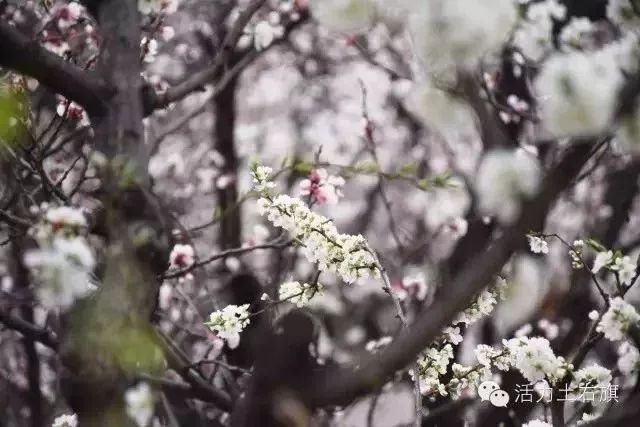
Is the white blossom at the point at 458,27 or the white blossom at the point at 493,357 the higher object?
the white blossom at the point at 458,27

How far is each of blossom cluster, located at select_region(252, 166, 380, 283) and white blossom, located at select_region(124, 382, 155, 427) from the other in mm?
730

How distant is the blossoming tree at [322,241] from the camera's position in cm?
195

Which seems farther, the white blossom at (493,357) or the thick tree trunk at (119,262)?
the white blossom at (493,357)

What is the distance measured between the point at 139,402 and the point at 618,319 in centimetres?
142

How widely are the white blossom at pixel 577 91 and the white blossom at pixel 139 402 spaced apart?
141cm

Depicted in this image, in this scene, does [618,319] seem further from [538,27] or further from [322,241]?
[538,27]

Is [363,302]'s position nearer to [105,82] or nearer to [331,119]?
[331,119]

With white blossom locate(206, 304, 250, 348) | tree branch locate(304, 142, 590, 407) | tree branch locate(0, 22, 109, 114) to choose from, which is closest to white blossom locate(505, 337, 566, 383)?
white blossom locate(206, 304, 250, 348)

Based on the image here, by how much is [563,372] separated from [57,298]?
1647 millimetres

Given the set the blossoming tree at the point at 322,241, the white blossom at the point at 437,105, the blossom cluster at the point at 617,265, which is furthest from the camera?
the white blossom at the point at 437,105

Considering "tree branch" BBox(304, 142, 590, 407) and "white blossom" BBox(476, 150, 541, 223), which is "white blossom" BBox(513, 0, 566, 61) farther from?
"tree branch" BBox(304, 142, 590, 407)

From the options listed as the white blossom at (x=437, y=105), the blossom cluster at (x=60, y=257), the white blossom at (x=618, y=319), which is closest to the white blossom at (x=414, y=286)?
the white blossom at (x=437, y=105)

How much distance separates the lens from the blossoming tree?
1.95 meters

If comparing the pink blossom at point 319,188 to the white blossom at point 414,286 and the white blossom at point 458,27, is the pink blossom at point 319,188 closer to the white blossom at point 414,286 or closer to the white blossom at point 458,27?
the white blossom at point 458,27
